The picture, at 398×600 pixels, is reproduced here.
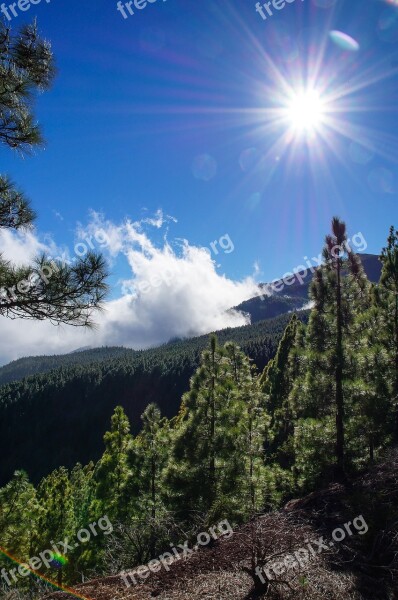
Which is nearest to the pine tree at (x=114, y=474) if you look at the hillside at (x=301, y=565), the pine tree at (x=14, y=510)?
the pine tree at (x=14, y=510)

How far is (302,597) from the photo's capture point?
406 cm

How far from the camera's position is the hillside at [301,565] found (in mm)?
4355

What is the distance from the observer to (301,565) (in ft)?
16.0

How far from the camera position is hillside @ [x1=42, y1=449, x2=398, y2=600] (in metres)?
4.36

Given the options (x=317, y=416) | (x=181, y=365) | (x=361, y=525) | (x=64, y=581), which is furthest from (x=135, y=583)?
(x=181, y=365)

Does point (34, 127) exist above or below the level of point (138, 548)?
above

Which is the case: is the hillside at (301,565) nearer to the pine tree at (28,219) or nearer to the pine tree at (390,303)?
the pine tree at (28,219)

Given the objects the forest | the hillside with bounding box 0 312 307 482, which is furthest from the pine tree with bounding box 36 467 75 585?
the hillside with bounding box 0 312 307 482

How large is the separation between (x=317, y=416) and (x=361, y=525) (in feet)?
24.5

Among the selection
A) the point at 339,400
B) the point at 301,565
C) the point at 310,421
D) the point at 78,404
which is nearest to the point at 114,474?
the point at 310,421

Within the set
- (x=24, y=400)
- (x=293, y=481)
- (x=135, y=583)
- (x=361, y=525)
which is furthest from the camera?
(x=24, y=400)

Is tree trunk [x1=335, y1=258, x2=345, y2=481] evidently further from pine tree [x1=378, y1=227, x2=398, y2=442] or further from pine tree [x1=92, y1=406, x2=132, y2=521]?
pine tree [x1=92, y1=406, x2=132, y2=521]

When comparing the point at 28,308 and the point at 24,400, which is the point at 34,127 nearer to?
the point at 28,308

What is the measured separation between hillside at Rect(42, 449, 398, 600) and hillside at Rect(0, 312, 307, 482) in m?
103
